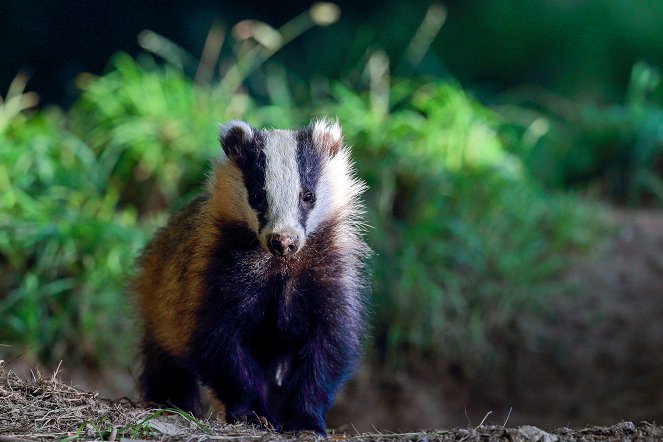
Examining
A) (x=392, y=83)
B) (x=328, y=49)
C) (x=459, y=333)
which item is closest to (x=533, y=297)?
(x=459, y=333)

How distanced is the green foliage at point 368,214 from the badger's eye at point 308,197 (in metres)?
2.90

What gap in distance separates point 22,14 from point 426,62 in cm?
474

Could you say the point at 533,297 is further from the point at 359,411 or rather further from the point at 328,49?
the point at 328,49

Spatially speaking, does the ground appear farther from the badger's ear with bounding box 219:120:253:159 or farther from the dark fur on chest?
the badger's ear with bounding box 219:120:253:159

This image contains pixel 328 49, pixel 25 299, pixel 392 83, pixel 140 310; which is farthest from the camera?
pixel 328 49

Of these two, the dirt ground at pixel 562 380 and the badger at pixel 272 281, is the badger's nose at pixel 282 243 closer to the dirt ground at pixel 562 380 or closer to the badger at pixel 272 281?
the badger at pixel 272 281

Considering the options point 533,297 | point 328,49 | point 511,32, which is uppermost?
point 511,32

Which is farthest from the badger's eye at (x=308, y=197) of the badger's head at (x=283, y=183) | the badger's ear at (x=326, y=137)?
the badger's ear at (x=326, y=137)

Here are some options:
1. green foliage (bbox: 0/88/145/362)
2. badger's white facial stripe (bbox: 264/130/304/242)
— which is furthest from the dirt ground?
badger's white facial stripe (bbox: 264/130/304/242)

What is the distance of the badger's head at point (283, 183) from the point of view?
13.1 ft

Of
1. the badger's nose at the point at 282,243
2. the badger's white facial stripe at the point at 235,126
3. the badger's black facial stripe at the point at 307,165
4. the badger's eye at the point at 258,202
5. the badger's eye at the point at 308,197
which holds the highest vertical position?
the badger's white facial stripe at the point at 235,126

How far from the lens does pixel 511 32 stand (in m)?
10.8

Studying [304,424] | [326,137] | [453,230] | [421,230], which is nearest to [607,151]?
[453,230]

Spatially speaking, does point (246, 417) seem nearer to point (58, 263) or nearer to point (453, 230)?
point (58, 263)
